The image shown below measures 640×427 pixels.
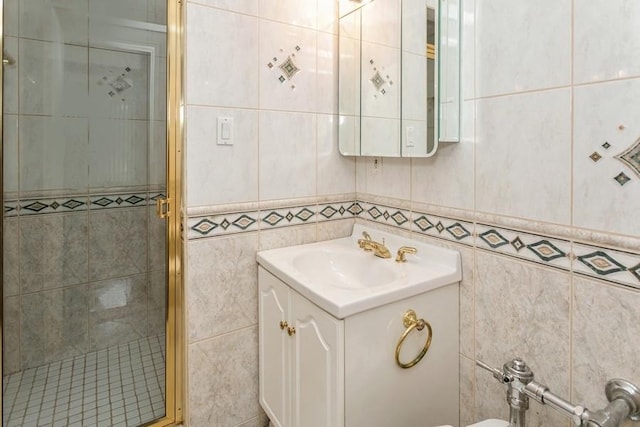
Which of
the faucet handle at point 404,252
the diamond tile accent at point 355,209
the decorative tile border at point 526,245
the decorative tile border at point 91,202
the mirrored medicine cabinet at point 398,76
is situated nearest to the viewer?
the decorative tile border at point 526,245

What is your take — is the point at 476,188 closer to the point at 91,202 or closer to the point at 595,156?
the point at 595,156

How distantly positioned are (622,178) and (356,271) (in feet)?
2.92

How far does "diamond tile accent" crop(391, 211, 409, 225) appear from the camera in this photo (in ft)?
4.82

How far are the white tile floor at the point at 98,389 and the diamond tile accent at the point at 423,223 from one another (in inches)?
43.8

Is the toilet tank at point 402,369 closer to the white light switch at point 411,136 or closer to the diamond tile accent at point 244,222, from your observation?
the white light switch at point 411,136

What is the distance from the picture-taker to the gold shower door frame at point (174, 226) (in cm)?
133

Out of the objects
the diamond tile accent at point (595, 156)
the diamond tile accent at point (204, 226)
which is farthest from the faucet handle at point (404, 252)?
the diamond tile accent at point (204, 226)

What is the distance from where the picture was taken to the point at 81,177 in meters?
1.46

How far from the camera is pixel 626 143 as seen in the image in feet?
2.70

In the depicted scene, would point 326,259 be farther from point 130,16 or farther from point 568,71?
point 130,16

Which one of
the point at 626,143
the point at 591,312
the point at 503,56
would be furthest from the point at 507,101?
the point at 591,312

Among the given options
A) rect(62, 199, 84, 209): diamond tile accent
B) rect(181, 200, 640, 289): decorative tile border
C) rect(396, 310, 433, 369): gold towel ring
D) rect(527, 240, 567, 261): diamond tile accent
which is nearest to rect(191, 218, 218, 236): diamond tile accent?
rect(181, 200, 640, 289): decorative tile border

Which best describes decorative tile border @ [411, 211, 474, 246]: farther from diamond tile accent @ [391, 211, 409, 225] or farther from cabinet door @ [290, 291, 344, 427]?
cabinet door @ [290, 291, 344, 427]

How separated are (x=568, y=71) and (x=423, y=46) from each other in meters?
0.50
